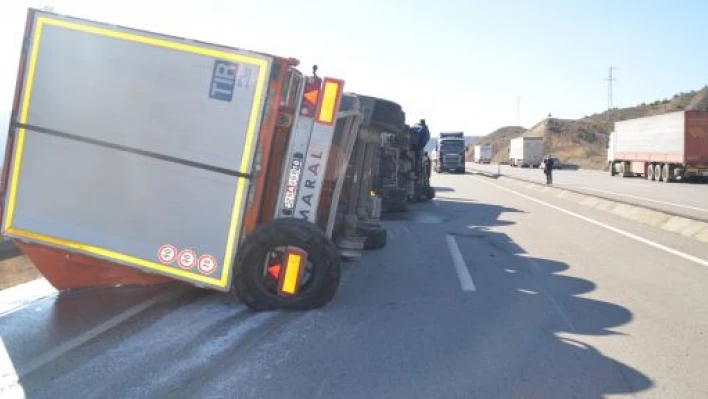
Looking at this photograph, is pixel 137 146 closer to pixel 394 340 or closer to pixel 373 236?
pixel 394 340

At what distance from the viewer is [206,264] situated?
568cm

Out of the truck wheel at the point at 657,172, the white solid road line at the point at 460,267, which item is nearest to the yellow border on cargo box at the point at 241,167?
the white solid road line at the point at 460,267

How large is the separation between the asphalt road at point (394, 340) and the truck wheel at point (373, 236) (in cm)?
122

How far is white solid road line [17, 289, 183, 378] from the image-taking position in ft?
14.8

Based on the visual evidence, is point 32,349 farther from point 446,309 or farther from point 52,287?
point 446,309

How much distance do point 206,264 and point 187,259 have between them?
17 cm

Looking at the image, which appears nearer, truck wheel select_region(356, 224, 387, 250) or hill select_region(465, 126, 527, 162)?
truck wheel select_region(356, 224, 387, 250)

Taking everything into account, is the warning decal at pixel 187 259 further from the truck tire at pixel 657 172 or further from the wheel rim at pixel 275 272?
the truck tire at pixel 657 172

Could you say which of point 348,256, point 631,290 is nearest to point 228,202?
point 348,256

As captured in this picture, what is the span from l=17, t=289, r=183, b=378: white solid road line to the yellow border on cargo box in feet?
1.58

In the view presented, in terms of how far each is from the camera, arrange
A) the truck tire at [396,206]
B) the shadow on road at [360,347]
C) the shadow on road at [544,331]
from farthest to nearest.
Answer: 1. the truck tire at [396,206]
2. the shadow on road at [544,331]
3. the shadow on road at [360,347]

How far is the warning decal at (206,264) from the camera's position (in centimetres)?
568

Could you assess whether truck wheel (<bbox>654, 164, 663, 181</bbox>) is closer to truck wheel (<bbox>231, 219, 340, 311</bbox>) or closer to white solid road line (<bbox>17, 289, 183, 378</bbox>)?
truck wheel (<bbox>231, 219, 340, 311</bbox>)

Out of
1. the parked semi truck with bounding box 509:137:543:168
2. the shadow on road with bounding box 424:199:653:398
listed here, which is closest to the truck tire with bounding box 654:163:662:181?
the shadow on road with bounding box 424:199:653:398
